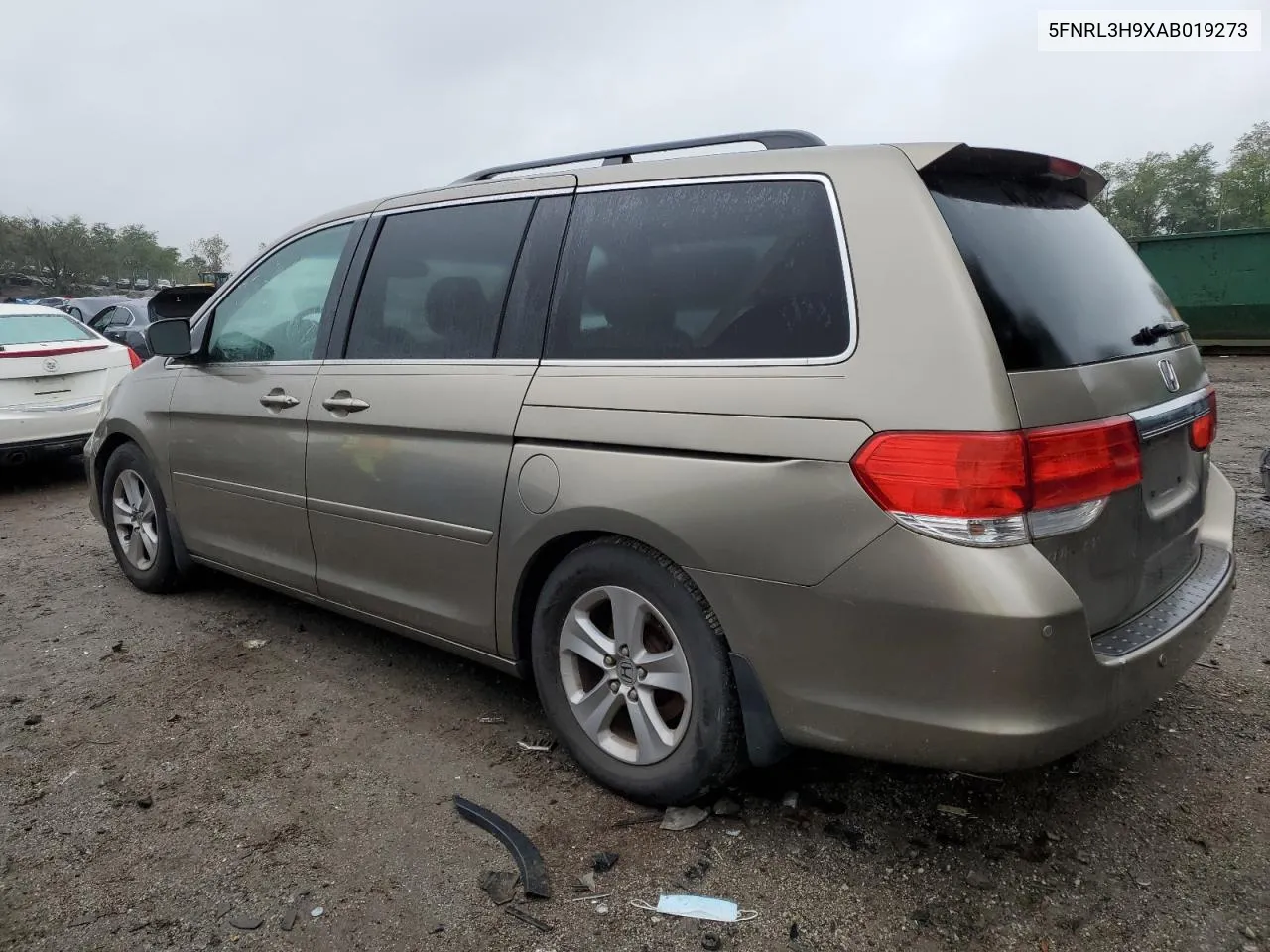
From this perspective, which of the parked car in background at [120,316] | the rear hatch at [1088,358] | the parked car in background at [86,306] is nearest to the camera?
the rear hatch at [1088,358]

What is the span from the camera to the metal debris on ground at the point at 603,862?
7.93ft

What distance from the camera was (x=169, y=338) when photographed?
4.06 meters

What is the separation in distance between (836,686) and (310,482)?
2.21m

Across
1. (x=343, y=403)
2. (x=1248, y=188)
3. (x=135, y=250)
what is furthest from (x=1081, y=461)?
Answer: (x=135, y=250)

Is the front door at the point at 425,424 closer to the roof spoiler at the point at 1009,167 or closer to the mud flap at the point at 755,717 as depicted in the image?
the mud flap at the point at 755,717

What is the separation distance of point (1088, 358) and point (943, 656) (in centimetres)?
82

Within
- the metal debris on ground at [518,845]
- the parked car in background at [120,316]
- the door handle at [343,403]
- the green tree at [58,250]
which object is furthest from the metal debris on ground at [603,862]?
the green tree at [58,250]

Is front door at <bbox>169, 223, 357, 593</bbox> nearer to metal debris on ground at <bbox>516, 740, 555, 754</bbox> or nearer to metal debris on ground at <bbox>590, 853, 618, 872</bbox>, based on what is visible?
metal debris on ground at <bbox>516, 740, 555, 754</bbox>

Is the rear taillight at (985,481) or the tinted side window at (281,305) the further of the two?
the tinted side window at (281,305)

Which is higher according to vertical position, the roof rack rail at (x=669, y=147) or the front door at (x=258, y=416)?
the roof rack rail at (x=669, y=147)

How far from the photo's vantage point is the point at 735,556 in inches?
89.1

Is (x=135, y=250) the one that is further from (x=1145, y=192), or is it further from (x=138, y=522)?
(x=138, y=522)

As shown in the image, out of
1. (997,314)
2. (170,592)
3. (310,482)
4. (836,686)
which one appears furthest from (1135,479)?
(170,592)

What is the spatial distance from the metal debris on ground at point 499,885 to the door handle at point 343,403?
1643 millimetres
